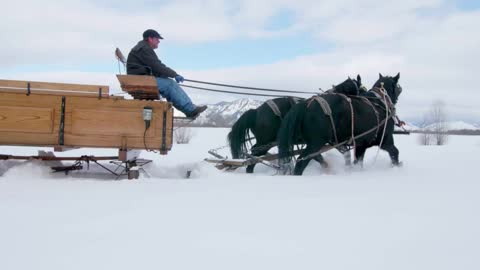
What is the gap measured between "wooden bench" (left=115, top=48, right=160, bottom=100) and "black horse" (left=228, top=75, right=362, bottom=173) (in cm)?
210

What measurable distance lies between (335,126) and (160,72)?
2.73 metres

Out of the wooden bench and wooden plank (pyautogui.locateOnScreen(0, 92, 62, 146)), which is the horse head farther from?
wooden plank (pyautogui.locateOnScreen(0, 92, 62, 146))

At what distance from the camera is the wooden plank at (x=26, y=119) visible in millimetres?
4488

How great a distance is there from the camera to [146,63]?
519cm

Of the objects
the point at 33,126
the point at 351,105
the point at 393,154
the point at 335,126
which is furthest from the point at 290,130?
the point at 33,126

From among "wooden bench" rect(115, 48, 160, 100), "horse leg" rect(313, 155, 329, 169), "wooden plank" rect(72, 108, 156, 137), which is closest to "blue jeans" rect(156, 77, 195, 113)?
"wooden bench" rect(115, 48, 160, 100)

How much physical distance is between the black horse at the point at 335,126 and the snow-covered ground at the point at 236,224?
1.51m

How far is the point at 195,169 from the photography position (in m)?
5.65

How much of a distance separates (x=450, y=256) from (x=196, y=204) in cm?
188

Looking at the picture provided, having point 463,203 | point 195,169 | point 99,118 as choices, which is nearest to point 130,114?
point 99,118

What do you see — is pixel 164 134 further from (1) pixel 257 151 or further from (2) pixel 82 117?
(1) pixel 257 151

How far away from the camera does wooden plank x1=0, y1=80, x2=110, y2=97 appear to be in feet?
14.8

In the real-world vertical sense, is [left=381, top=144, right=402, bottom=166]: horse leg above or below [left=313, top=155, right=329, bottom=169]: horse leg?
above

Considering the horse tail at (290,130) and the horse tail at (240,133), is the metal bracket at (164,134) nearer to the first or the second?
the horse tail at (290,130)
